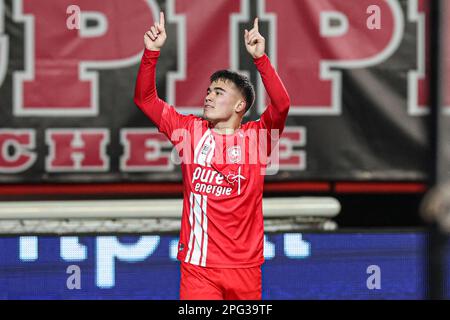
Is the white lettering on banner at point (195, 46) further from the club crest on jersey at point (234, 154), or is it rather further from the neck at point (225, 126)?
the club crest on jersey at point (234, 154)

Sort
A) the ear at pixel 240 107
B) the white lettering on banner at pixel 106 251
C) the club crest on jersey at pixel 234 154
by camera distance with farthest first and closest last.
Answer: the white lettering on banner at pixel 106 251 → the ear at pixel 240 107 → the club crest on jersey at pixel 234 154

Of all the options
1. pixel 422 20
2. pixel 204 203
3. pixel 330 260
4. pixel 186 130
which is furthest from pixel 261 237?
pixel 422 20

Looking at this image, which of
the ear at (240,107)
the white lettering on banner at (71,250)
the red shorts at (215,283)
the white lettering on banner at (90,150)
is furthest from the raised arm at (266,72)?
the white lettering on banner at (71,250)

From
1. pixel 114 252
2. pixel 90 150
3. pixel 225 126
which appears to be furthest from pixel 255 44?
pixel 114 252

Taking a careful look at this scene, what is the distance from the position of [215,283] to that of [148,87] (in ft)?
3.02

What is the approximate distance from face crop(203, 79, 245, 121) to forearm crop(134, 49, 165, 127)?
227mm

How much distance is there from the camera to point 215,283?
11.5ft

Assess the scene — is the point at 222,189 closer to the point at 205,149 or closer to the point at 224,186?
the point at 224,186

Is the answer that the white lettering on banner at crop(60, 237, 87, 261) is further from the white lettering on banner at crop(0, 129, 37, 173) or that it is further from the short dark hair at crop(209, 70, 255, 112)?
the short dark hair at crop(209, 70, 255, 112)

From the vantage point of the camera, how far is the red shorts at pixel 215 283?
347cm

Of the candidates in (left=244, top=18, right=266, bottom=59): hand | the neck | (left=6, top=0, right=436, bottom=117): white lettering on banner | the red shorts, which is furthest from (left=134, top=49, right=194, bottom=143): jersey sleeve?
(left=6, top=0, right=436, bottom=117): white lettering on banner

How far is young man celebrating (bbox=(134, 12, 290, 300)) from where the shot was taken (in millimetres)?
3469

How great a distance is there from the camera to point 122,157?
4.70 metres

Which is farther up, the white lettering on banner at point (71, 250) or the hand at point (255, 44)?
the hand at point (255, 44)
